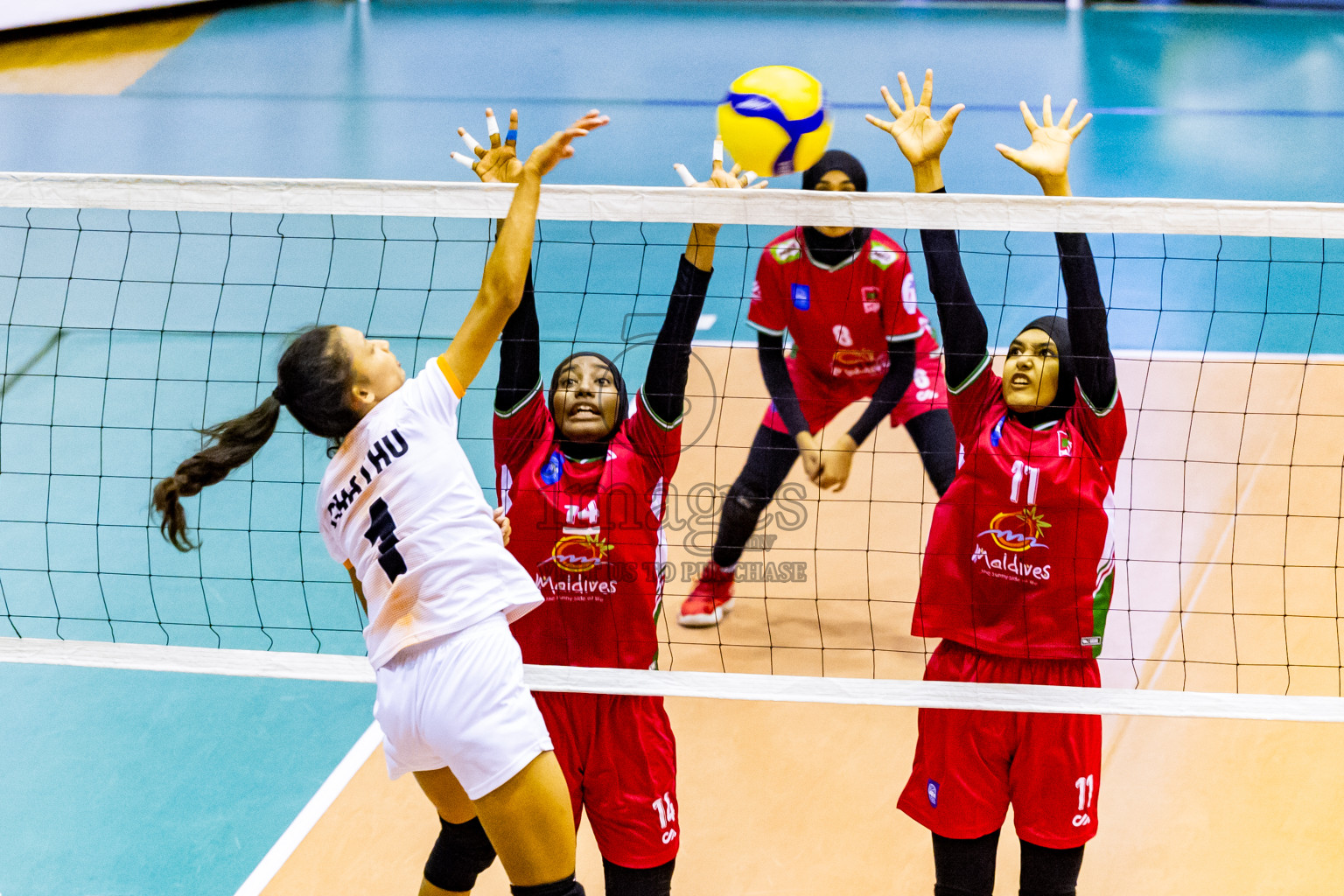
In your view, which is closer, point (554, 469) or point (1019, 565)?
point (1019, 565)

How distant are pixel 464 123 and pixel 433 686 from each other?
27.9ft

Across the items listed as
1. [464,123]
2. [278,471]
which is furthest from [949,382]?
[464,123]

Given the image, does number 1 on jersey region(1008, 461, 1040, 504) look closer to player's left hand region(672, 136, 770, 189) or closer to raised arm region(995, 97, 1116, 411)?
raised arm region(995, 97, 1116, 411)

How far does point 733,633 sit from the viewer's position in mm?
4613

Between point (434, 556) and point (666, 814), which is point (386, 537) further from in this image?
point (666, 814)

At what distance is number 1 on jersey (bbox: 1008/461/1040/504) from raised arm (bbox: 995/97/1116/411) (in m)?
0.23

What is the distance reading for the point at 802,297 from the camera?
4.66m

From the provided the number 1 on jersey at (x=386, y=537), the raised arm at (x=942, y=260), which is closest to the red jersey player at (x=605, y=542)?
the raised arm at (x=942, y=260)

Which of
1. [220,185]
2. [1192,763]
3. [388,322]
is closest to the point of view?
[220,185]

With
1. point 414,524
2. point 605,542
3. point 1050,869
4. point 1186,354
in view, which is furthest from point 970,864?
point 1186,354

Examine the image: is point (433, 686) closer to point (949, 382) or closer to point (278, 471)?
point (949, 382)

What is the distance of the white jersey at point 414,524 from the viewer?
7.97 feet

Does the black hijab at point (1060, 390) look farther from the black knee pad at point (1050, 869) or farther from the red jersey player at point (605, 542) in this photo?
the black knee pad at point (1050, 869)

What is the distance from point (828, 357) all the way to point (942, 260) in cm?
186
